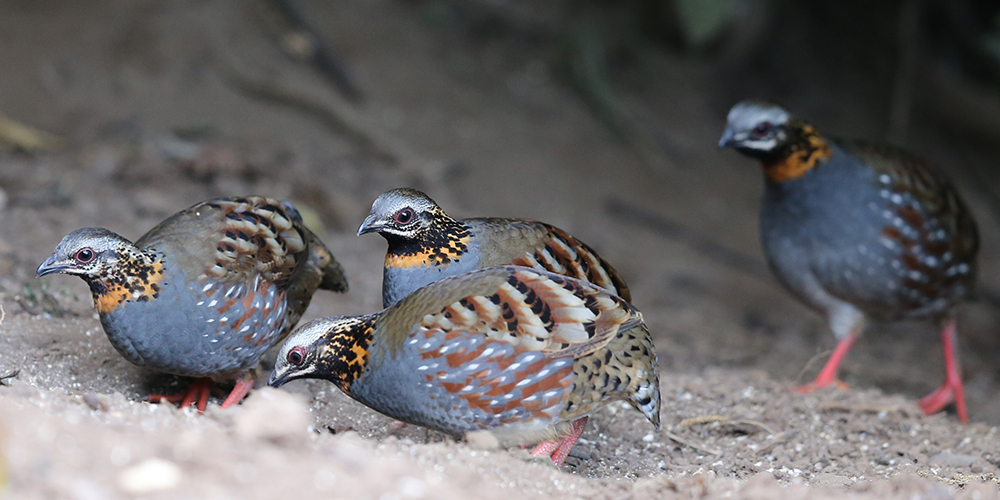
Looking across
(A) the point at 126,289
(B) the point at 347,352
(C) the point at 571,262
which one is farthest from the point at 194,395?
(C) the point at 571,262

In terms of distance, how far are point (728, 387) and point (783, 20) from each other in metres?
6.84

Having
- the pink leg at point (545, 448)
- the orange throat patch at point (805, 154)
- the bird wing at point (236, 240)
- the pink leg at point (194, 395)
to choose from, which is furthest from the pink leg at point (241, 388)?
the orange throat patch at point (805, 154)

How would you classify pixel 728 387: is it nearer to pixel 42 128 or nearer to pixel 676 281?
pixel 676 281

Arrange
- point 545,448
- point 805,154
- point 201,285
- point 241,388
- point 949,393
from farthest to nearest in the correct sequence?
point 949,393 < point 805,154 < point 241,388 < point 201,285 < point 545,448

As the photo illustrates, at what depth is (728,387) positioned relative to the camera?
493 cm

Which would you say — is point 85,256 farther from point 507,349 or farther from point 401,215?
point 507,349

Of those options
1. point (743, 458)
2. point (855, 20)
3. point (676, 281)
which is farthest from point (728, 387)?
point (855, 20)

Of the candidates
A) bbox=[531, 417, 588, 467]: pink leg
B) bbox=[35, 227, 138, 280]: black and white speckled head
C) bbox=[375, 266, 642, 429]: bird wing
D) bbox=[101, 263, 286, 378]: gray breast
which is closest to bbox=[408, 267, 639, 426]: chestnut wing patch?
bbox=[375, 266, 642, 429]: bird wing

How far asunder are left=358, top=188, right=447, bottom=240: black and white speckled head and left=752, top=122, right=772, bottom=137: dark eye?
2.32 meters

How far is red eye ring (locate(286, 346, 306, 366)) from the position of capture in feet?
11.4

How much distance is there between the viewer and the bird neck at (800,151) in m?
5.41

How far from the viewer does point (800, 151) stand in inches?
214

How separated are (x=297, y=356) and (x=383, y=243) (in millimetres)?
4280

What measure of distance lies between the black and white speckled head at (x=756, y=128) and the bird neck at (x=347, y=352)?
2673 mm
